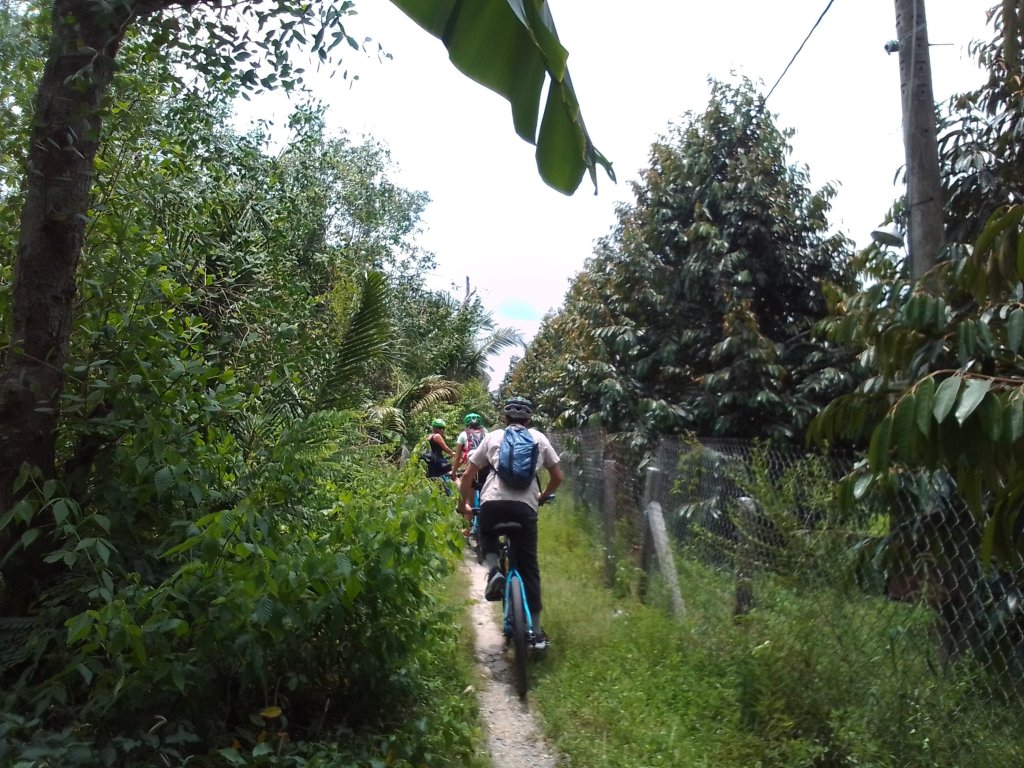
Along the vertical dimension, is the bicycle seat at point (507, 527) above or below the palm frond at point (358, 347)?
below

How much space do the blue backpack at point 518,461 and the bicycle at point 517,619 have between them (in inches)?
12.1

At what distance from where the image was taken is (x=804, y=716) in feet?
15.2

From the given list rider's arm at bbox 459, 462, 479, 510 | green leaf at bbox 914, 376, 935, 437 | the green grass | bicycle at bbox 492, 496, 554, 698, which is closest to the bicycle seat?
bicycle at bbox 492, 496, 554, 698

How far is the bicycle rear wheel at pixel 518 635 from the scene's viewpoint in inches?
233

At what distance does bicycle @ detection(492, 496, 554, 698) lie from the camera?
5.95 meters

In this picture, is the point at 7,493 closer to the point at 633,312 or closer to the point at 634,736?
the point at 634,736

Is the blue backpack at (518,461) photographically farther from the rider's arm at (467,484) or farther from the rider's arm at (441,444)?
the rider's arm at (441,444)

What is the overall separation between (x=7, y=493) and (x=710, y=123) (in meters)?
8.06

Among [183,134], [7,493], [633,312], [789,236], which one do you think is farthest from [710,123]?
[7,493]

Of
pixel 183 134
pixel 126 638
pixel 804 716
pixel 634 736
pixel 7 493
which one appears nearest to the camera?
pixel 126 638

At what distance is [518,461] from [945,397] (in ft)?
13.2

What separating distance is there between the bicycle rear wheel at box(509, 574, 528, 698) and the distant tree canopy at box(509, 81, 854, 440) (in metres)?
3.46

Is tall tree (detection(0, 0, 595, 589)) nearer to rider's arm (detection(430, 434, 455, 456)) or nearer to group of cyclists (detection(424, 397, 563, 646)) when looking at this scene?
group of cyclists (detection(424, 397, 563, 646))

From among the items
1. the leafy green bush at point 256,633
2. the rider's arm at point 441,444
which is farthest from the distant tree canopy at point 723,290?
the leafy green bush at point 256,633
